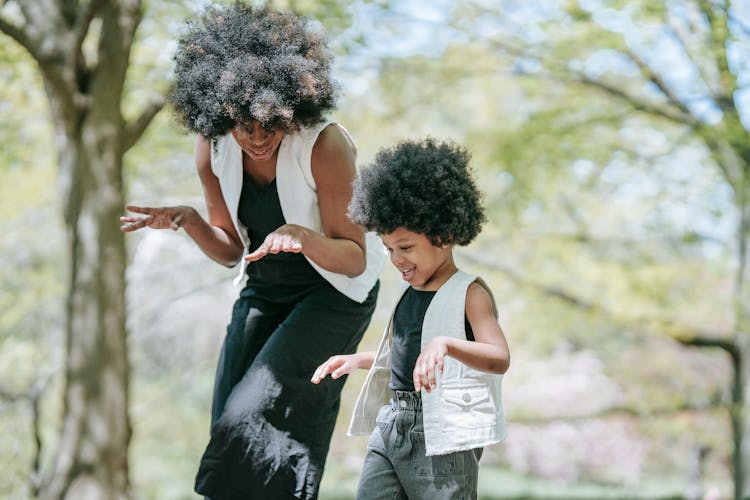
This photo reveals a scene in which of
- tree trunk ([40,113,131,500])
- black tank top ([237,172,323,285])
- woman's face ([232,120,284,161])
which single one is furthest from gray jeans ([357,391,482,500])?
tree trunk ([40,113,131,500])

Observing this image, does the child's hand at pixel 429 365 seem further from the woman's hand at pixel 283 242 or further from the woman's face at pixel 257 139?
the woman's face at pixel 257 139

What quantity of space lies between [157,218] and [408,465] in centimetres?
112

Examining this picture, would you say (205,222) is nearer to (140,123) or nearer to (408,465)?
(408,465)

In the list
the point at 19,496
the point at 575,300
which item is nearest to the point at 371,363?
the point at 19,496

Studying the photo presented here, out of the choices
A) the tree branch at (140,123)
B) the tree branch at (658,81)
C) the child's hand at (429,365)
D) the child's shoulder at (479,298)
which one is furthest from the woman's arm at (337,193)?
the tree branch at (658,81)

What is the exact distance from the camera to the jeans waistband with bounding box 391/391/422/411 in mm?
2406

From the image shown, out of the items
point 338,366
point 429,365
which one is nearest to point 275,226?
point 338,366

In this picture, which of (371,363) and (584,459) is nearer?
(371,363)

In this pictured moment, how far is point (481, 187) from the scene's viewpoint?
7.12 m

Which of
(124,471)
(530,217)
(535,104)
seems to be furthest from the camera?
(530,217)

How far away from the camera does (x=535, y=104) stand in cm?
1345

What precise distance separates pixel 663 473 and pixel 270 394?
22937 millimetres

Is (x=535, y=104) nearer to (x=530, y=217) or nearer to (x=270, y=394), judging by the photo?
(x=530, y=217)

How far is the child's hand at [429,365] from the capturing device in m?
1.98
